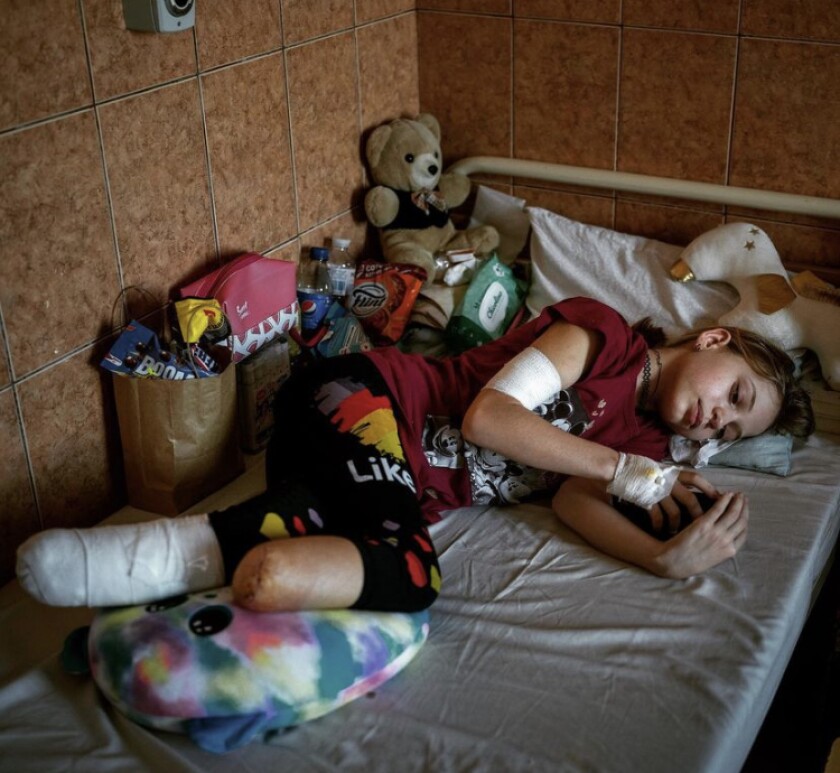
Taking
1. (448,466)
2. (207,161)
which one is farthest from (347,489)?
(207,161)

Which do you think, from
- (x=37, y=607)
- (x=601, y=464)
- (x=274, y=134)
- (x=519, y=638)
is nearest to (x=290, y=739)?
(x=519, y=638)

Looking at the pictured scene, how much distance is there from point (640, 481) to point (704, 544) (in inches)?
5.4

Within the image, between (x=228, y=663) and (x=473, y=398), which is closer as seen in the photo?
(x=228, y=663)

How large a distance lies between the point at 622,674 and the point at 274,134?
1288 millimetres

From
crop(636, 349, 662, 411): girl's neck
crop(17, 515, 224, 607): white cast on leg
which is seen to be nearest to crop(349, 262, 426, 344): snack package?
crop(636, 349, 662, 411): girl's neck

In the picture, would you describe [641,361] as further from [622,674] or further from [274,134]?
[274,134]

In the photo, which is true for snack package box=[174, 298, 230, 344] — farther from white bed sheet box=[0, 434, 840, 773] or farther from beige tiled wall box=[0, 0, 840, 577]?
white bed sheet box=[0, 434, 840, 773]

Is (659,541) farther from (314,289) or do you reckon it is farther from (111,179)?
(111,179)

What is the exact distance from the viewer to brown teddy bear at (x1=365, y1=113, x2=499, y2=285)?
8.04 ft

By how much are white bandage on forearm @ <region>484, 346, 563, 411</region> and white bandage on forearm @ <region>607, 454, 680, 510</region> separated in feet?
0.53

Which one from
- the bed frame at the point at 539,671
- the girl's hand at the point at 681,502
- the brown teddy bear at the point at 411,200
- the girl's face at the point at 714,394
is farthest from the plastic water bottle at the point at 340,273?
the girl's hand at the point at 681,502

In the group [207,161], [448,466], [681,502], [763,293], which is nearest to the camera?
[681,502]

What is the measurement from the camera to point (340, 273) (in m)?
2.30

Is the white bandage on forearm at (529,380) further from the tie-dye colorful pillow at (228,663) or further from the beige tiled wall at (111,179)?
the beige tiled wall at (111,179)
